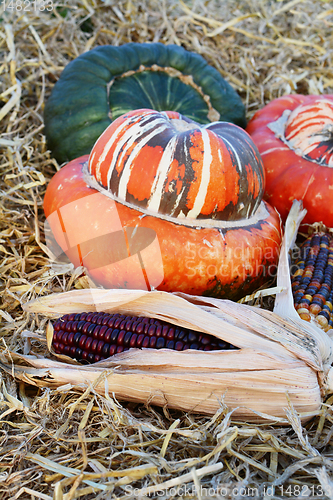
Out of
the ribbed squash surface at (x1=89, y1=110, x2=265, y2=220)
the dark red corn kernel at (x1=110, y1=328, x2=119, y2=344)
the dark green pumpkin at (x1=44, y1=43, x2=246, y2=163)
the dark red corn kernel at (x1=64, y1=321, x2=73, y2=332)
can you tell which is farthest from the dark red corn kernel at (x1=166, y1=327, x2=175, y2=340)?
the dark green pumpkin at (x1=44, y1=43, x2=246, y2=163)

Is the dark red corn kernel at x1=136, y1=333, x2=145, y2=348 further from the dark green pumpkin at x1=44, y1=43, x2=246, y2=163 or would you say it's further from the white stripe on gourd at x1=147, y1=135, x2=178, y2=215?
the dark green pumpkin at x1=44, y1=43, x2=246, y2=163

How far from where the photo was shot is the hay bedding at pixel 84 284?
1276 millimetres

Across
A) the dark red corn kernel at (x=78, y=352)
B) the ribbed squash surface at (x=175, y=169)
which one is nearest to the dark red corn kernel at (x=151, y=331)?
the dark red corn kernel at (x=78, y=352)

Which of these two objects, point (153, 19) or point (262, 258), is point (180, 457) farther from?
point (153, 19)

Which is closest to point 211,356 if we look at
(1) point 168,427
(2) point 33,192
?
(1) point 168,427

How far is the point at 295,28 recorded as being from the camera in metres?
3.92

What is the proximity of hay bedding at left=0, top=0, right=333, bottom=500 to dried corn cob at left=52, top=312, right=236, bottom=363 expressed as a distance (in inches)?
6.4

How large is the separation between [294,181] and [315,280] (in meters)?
0.76

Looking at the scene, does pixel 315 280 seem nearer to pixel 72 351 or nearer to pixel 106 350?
pixel 106 350

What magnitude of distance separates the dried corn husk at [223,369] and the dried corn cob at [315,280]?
0.59 feet

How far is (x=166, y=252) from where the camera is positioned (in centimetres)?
187

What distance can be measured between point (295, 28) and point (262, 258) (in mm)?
2977

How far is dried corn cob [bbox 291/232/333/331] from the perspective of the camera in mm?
1852

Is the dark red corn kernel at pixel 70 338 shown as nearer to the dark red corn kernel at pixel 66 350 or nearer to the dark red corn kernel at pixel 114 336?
the dark red corn kernel at pixel 66 350
